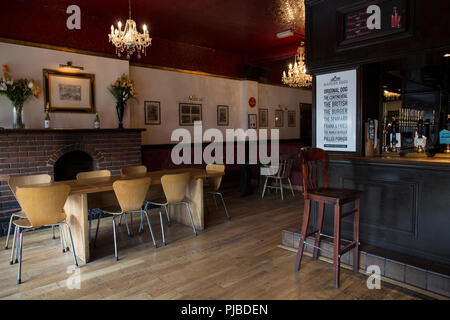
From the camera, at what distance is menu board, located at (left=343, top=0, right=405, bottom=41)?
2998 mm

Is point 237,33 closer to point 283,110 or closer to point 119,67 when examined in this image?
point 119,67

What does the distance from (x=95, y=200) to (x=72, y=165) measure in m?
1.77

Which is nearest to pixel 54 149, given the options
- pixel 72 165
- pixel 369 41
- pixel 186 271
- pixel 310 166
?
pixel 72 165

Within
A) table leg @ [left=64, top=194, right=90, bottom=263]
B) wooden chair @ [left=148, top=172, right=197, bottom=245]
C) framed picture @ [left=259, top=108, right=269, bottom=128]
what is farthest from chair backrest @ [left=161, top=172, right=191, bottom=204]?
framed picture @ [left=259, top=108, right=269, bottom=128]

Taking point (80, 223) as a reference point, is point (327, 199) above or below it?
above

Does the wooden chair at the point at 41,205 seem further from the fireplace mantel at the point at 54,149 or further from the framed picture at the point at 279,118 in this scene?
the framed picture at the point at 279,118

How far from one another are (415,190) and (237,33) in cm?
549

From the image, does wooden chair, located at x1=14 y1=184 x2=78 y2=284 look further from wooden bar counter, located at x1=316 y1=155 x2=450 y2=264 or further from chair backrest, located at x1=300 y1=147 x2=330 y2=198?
wooden bar counter, located at x1=316 y1=155 x2=450 y2=264

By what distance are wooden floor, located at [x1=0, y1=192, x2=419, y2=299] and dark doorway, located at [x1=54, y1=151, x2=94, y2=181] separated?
125 centimetres

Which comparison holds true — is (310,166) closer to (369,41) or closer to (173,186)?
(369,41)

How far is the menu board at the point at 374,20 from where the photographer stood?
2998 mm

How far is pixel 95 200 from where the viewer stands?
4113 mm

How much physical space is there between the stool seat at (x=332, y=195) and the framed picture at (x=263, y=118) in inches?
257
